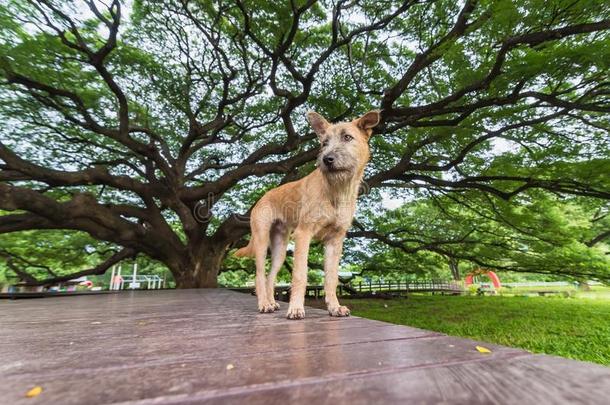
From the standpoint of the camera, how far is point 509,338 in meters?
5.81

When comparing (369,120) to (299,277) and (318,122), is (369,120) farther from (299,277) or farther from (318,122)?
(299,277)

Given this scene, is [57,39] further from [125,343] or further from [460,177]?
[460,177]

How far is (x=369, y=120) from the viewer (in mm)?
2965

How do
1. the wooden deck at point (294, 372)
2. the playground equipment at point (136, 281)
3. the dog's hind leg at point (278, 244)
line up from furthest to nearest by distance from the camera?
the playground equipment at point (136, 281) < the dog's hind leg at point (278, 244) < the wooden deck at point (294, 372)

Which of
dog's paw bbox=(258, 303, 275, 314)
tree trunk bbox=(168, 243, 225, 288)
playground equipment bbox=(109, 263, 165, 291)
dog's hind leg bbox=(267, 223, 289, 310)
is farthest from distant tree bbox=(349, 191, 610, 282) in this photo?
playground equipment bbox=(109, 263, 165, 291)

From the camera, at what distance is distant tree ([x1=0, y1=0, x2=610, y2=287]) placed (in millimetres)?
6594

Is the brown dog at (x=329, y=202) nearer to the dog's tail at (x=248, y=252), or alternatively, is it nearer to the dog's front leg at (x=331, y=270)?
the dog's front leg at (x=331, y=270)

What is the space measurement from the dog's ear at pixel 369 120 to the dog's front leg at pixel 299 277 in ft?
3.69

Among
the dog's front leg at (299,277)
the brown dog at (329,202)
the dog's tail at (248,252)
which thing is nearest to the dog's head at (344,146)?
the brown dog at (329,202)

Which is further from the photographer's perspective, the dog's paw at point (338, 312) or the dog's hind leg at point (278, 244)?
the dog's hind leg at point (278, 244)

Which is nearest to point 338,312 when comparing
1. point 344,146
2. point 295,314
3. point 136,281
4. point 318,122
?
point 295,314

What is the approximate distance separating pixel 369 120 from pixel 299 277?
1.58 meters

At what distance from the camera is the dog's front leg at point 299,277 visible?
2.56 meters

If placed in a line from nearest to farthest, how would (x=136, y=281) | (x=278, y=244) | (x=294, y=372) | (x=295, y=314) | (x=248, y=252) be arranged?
(x=294, y=372) → (x=295, y=314) → (x=278, y=244) → (x=248, y=252) → (x=136, y=281)
